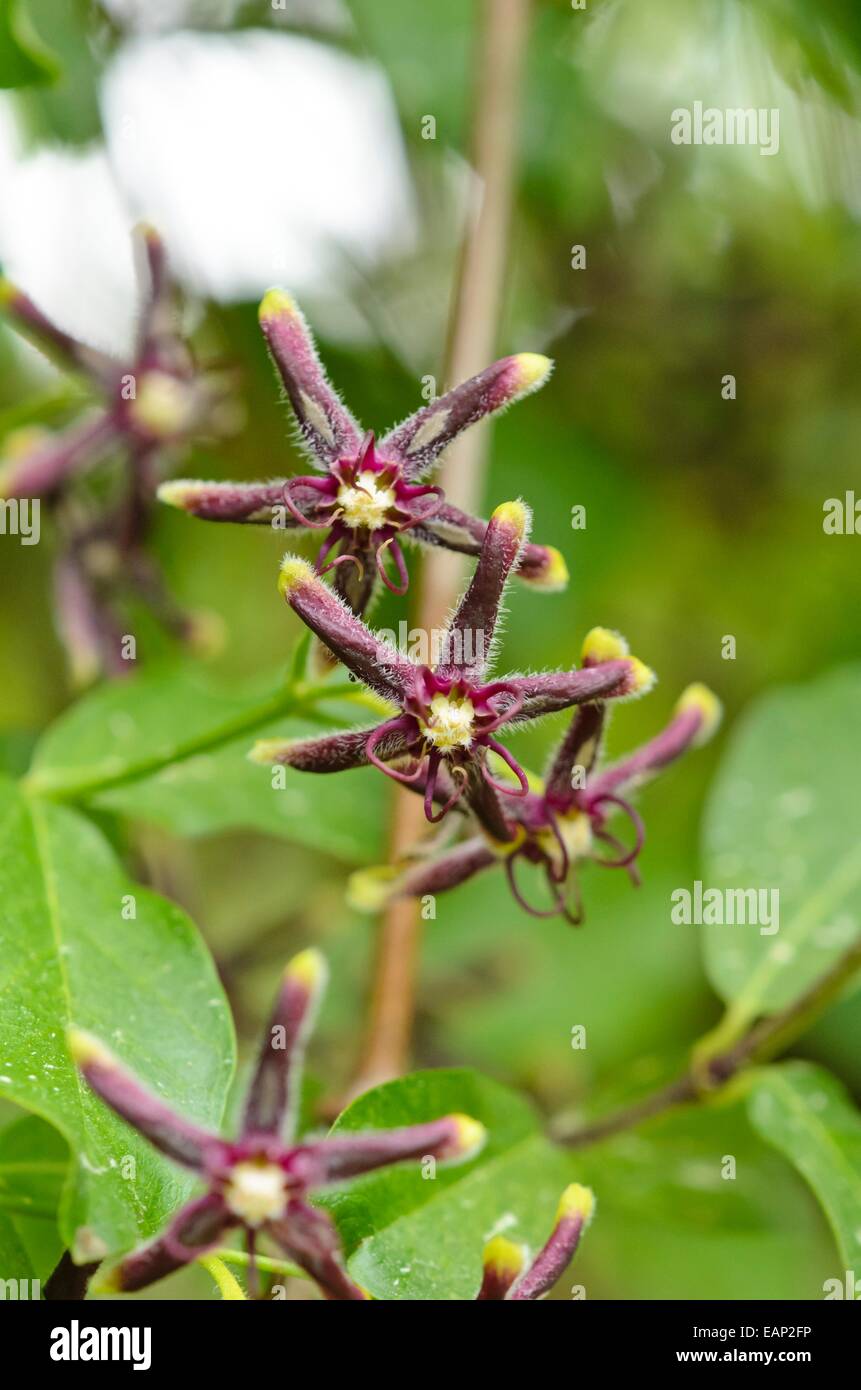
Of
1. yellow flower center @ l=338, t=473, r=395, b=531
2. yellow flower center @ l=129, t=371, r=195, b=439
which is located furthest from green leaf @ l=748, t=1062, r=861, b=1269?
yellow flower center @ l=129, t=371, r=195, b=439

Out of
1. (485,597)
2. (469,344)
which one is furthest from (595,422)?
(485,597)

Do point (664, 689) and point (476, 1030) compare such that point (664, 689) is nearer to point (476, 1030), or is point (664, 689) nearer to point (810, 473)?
point (810, 473)

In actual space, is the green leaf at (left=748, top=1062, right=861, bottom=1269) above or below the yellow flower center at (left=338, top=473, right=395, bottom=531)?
below

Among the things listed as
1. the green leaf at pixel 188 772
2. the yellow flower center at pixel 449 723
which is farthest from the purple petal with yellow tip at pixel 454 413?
the green leaf at pixel 188 772

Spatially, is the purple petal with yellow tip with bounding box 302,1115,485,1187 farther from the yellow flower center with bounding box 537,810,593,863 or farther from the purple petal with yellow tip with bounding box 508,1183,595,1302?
the yellow flower center with bounding box 537,810,593,863
